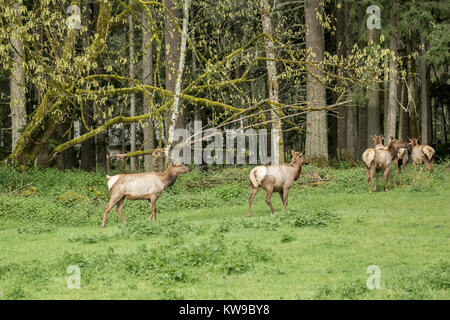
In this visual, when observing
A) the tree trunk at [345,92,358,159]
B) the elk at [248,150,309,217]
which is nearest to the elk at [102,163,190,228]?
the elk at [248,150,309,217]

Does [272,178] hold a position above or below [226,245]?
above

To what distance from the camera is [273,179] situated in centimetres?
1648

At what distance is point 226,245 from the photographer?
39.8 ft

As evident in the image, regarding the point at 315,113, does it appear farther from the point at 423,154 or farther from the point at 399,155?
the point at 399,155

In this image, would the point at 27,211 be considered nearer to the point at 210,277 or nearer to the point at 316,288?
the point at 210,277

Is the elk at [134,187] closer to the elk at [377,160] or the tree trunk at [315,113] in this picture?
the elk at [377,160]

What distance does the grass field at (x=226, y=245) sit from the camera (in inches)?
366

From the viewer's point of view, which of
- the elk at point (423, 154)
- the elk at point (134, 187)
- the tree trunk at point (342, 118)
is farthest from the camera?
the tree trunk at point (342, 118)

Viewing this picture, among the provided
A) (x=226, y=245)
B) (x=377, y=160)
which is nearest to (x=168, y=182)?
(x=226, y=245)

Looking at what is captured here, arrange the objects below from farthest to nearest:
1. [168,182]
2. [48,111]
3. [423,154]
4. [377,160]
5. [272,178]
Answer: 1. [423,154]
2. [48,111]
3. [377,160]
4. [272,178]
5. [168,182]

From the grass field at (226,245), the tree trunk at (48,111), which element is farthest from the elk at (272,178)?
the tree trunk at (48,111)

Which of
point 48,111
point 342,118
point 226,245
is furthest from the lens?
point 342,118

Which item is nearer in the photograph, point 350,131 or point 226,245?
point 226,245

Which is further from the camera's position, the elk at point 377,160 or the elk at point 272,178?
the elk at point 377,160
